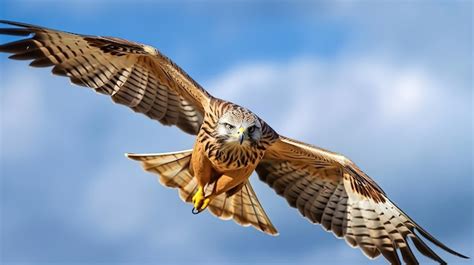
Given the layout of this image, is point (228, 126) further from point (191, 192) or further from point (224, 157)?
point (191, 192)

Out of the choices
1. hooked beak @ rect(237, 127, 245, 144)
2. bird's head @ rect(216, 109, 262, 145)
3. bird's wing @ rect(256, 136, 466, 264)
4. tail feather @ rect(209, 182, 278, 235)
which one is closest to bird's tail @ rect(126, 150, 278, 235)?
tail feather @ rect(209, 182, 278, 235)

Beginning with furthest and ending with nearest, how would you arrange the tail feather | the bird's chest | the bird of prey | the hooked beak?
1. the tail feather
2. the bird of prey
3. the bird's chest
4. the hooked beak

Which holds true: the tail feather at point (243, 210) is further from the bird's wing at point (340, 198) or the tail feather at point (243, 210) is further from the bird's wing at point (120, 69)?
the bird's wing at point (120, 69)

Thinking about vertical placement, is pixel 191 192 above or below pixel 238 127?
above

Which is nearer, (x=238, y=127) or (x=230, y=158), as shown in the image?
(x=238, y=127)

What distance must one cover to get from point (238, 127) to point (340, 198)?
2.35 m

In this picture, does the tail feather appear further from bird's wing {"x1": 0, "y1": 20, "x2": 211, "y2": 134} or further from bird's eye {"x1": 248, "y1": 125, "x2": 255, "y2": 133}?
bird's eye {"x1": 248, "y1": 125, "x2": 255, "y2": 133}

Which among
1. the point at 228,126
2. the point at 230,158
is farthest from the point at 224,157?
the point at 228,126

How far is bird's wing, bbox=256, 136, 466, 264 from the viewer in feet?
38.1

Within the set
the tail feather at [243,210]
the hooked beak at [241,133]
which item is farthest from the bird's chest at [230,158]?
the tail feather at [243,210]

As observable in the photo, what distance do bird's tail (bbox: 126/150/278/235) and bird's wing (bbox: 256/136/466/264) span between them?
0.40 metres

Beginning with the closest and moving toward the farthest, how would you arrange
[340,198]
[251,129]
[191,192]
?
[251,129], [191,192], [340,198]

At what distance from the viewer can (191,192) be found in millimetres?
11758

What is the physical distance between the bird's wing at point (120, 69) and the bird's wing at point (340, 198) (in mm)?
1210
